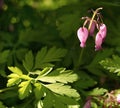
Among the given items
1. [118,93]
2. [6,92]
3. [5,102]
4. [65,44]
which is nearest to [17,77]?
[6,92]

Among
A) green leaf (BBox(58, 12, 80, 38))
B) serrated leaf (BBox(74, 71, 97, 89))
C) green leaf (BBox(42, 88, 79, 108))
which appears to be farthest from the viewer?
green leaf (BBox(58, 12, 80, 38))

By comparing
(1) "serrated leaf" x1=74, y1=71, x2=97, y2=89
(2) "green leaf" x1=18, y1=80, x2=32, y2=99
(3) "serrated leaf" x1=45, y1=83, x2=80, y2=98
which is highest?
(2) "green leaf" x1=18, y1=80, x2=32, y2=99

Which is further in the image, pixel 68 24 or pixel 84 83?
pixel 68 24

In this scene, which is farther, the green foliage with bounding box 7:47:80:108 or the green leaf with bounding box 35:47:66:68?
the green leaf with bounding box 35:47:66:68

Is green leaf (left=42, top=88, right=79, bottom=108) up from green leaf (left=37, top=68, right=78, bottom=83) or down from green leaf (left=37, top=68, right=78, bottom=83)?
down

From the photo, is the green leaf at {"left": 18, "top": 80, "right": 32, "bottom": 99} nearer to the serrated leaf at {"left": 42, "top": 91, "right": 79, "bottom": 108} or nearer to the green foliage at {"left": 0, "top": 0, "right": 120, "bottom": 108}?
the green foliage at {"left": 0, "top": 0, "right": 120, "bottom": 108}

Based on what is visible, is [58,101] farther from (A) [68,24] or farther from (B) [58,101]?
(A) [68,24]

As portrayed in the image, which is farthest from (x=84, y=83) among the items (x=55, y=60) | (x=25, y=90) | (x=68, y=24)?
(x=68, y=24)

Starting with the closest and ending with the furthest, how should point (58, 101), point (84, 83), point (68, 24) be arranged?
point (58, 101), point (84, 83), point (68, 24)

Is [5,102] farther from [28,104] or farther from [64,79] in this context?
[64,79]

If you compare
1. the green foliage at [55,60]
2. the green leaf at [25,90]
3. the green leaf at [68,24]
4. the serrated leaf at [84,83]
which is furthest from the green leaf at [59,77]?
the green leaf at [68,24]

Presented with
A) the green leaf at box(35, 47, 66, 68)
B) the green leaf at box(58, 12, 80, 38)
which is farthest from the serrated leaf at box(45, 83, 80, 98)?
the green leaf at box(58, 12, 80, 38)

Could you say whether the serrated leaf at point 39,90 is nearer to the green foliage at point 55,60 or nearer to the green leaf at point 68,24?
the green foliage at point 55,60
